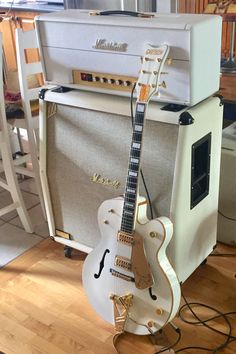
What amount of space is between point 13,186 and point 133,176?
80 cm

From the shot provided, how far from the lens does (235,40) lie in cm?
209

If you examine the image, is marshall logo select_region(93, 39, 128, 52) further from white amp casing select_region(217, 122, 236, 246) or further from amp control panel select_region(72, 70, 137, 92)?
white amp casing select_region(217, 122, 236, 246)

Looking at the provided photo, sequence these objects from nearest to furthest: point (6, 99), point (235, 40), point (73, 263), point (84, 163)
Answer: point (84, 163), point (73, 263), point (6, 99), point (235, 40)

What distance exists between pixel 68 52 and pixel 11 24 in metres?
2.02

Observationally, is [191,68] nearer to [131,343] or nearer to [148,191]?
[148,191]

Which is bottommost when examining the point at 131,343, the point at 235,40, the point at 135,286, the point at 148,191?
the point at 131,343

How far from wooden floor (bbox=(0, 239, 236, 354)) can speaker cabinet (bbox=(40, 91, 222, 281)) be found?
0.11 meters

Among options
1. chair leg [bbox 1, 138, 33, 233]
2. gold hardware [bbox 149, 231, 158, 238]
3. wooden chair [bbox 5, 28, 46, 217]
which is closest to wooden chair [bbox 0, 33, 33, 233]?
chair leg [bbox 1, 138, 33, 233]

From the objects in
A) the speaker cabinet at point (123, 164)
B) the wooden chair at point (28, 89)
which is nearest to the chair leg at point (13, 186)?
the wooden chair at point (28, 89)

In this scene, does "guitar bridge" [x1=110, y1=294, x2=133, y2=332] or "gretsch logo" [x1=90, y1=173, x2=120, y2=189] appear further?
"gretsch logo" [x1=90, y1=173, x2=120, y2=189]

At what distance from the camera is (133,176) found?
1.28 m

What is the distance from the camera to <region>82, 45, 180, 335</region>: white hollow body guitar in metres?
1.22

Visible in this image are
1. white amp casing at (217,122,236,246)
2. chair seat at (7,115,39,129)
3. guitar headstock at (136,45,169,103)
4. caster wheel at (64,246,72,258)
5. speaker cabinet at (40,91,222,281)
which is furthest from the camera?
chair seat at (7,115,39,129)

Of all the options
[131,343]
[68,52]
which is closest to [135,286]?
[131,343]
